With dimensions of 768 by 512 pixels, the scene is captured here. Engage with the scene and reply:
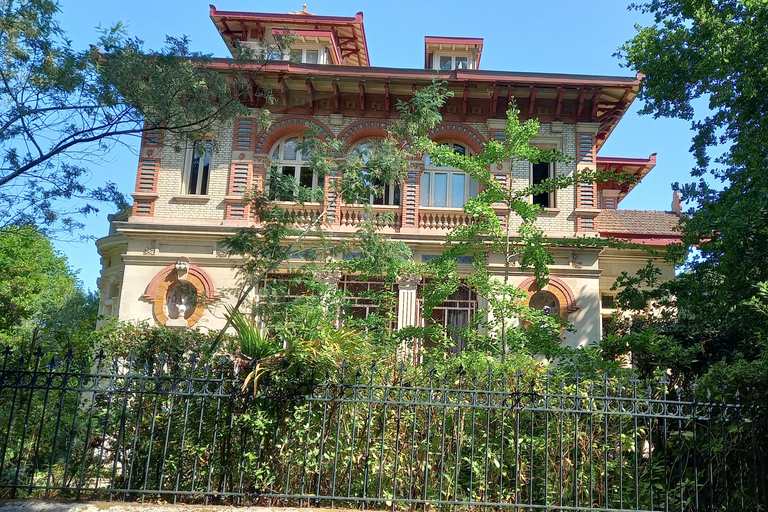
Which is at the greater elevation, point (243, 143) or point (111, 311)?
point (243, 143)

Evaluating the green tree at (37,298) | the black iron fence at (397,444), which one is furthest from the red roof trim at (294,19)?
the black iron fence at (397,444)

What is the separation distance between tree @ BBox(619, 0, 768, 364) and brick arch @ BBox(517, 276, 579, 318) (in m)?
2.50

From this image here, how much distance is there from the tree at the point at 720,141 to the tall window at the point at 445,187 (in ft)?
15.5

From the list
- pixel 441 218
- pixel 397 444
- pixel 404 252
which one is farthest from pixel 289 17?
pixel 397 444

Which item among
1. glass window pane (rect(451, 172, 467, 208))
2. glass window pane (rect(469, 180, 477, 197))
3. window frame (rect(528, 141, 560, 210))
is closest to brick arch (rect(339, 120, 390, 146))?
glass window pane (rect(451, 172, 467, 208))

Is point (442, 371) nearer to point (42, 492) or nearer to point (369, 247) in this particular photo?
point (369, 247)

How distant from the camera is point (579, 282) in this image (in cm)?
1606

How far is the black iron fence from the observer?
660 cm

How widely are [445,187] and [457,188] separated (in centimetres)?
32

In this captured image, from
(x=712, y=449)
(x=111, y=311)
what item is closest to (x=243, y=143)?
(x=111, y=311)

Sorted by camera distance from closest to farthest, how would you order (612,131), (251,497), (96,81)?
(251,497) → (96,81) → (612,131)

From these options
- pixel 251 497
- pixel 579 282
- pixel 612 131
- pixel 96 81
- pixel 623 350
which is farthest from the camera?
pixel 612 131

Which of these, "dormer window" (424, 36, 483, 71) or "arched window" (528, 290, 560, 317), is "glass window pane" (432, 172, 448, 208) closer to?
"arched window" (528, 290, 560, 317)

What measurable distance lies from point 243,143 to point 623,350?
1073cm
